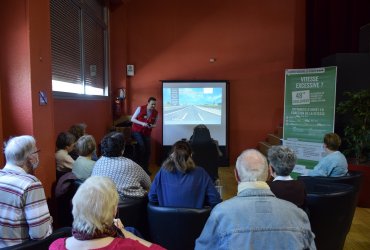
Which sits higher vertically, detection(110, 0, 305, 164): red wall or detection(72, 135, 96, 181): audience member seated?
detection(110, 0, 305, 164): red wall

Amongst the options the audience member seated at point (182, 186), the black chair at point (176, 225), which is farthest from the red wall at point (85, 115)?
the black chair at point (176, 225)

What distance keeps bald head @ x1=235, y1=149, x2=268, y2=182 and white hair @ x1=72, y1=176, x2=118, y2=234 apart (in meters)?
0.65

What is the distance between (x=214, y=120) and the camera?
23.8 feet

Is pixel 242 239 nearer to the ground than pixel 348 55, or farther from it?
nearer to the ground

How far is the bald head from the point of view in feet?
5.51

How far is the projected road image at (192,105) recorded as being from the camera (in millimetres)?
7180

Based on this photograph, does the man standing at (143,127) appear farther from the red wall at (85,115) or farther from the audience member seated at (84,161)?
the audience member seated at (84,161)

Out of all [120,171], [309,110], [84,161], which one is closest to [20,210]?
[120,171]

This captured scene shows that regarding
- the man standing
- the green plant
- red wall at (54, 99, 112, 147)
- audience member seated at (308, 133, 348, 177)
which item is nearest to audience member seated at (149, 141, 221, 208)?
audience member seated at (308, 133, 348, 177)

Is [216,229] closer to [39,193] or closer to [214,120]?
[39,193]

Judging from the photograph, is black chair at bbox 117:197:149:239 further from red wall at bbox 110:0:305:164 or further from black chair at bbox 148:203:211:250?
red wall at bbox 110:0:305:164

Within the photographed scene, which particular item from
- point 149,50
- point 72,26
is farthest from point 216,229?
point 149,50

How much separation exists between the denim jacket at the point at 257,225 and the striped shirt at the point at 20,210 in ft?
3.10

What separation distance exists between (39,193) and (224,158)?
5.65 meters
